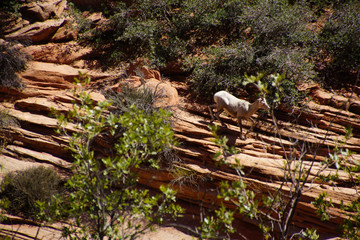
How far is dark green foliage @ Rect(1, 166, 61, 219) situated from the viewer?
23.0 feet

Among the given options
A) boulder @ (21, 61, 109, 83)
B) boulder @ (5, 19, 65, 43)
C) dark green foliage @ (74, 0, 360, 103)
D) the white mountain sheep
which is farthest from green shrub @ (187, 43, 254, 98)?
boulder @ (5, 19, 65, 43)

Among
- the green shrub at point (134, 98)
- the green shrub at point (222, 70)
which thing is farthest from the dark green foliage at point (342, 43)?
the green shrub at point (134, 98)

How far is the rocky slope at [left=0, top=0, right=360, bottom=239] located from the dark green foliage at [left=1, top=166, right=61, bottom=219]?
0.39 meters

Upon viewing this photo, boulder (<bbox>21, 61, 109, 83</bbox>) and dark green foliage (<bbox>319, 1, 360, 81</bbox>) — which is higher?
dark green foliage (<bbox>319, 1, 360, 81</bbox>)

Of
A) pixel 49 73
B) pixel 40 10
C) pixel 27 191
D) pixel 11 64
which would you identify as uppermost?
pixel 40 10

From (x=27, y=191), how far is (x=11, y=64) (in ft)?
16.8

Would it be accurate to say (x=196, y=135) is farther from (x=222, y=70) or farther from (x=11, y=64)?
(x=11, y=64)

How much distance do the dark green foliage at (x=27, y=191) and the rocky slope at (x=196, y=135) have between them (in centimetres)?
39

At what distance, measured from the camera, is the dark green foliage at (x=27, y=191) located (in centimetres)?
702

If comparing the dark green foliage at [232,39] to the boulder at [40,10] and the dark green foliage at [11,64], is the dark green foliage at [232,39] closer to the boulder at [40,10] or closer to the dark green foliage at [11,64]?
the boulder at [40,10]

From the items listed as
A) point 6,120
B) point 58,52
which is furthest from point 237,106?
point 58,52

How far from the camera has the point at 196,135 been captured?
7.77 m

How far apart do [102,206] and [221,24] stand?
9595 mm

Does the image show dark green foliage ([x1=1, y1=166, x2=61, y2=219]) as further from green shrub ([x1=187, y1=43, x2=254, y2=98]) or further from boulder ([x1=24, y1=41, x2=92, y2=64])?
green shrub ([x1=187, y1=43, x2=254, y2=98])
